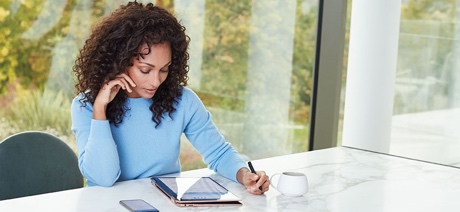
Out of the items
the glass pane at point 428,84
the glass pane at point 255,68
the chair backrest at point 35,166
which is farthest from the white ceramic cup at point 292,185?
the glass pane at point 428,84

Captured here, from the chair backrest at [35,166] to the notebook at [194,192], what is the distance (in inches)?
17.8

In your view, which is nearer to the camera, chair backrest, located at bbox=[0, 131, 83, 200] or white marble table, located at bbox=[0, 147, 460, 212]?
white marble table, located at bbox=[0, 147, 460, 212]

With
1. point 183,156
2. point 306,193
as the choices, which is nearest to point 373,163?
point 306,193

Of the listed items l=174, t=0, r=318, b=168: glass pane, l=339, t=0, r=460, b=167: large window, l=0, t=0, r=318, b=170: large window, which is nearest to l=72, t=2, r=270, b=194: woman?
l=0, t=0, r=318, b=170: large window

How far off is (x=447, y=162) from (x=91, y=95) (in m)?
2.27

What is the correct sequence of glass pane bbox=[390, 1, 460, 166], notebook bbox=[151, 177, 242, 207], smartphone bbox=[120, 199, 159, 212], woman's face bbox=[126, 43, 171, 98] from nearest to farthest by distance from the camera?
smartphone bbox=[120, 199, 159, 212]
notebook bbox=[151, 177, 242, 207]
woman's face bbox=[126, 43, 171, 98]
glass pane bbox=[390, 1, 460, 166]

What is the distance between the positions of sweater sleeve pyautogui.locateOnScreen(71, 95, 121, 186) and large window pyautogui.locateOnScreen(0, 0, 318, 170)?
1074 millimetres

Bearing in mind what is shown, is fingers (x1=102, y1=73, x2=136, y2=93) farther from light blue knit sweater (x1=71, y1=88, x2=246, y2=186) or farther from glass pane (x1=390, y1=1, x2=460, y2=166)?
glass pane (x1=390, y1=1, x2=460, y2=166)

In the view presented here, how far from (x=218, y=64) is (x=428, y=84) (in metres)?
1.11

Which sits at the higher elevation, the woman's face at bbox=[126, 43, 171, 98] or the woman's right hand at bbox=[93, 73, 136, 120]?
the woman's face at bbox=[126, 43, 171, 98]

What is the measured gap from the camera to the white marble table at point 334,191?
1.75 meters

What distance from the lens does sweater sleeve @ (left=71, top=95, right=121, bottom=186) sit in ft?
6.44

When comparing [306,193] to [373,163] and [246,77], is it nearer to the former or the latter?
[373,163]

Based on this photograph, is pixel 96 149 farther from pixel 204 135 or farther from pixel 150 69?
pixel 204 135
